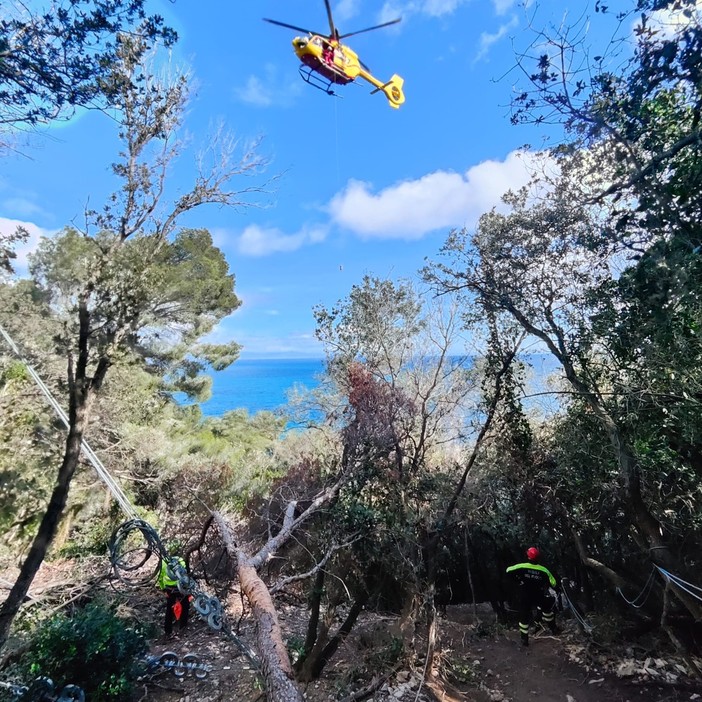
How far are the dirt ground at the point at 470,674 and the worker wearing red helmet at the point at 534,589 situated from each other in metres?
0.34

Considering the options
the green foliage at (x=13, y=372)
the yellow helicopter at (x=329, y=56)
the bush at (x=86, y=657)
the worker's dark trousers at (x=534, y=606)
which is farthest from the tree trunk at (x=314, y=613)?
the green foliage at (x=13, y=372)

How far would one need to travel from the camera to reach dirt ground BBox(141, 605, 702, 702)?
15.3 feet

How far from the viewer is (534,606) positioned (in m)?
6.09

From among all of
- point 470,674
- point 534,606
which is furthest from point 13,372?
point 534,606

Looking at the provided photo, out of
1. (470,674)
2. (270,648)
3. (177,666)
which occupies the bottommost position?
(470,674)

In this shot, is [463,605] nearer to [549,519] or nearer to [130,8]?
[549,519]

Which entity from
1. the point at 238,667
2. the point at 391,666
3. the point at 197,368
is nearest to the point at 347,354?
the point at 391,666

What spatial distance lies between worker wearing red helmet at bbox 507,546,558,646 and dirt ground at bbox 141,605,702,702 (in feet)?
1.12

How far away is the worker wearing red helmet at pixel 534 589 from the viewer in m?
5.86

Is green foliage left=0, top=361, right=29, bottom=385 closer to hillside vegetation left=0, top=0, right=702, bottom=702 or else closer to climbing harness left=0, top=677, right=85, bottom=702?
hillside vegetation left=0, top=0, right=702, bottom=702

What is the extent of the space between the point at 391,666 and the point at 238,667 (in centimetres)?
248

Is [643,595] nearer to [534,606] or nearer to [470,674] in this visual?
[534,606]

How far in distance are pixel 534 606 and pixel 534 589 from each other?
1.33 ft

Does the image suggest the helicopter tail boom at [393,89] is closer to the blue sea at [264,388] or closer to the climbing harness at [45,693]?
the blue sea at [264,388]
